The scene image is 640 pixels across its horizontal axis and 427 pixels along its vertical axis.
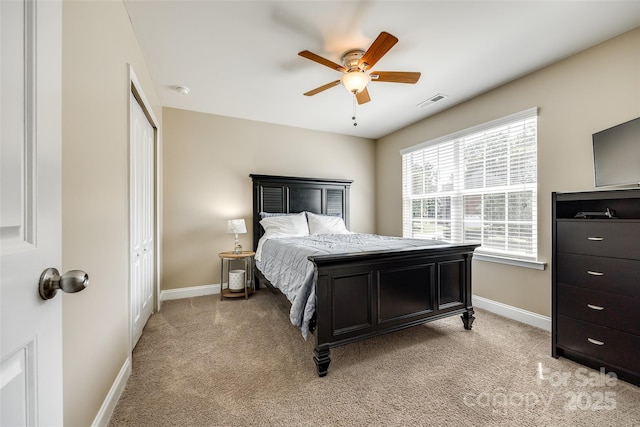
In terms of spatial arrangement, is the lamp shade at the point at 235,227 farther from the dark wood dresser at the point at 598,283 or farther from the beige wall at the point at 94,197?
the dark wood dresser at the point at 598,283

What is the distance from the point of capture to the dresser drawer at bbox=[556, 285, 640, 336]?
179 centimetres

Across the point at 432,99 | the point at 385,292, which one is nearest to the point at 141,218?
the point at 385,292

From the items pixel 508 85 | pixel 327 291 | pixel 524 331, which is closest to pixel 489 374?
pixel 524 331

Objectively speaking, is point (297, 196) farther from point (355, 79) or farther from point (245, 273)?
point (355, 79)

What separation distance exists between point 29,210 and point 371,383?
1.99 m

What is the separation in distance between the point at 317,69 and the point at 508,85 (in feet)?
7.04

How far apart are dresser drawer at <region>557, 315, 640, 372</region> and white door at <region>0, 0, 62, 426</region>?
9.70 ft

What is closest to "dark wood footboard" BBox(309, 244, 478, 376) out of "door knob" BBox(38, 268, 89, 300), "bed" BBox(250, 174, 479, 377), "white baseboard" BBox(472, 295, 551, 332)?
"bed" BBox(250, 174, 479, 377)

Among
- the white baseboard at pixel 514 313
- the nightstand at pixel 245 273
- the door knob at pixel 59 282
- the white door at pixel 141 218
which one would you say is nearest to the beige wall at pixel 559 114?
the white baseboard at pixel 514 313

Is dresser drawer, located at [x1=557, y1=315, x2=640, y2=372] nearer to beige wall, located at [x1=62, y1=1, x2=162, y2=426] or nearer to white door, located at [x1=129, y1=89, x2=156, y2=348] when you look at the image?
beige wall, located at [x1=62, y1=1, x2=162, y2=426]

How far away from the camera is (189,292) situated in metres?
3.71

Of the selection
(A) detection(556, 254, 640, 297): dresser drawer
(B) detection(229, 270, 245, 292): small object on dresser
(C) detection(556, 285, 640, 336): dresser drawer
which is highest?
(A) detection(556, 254, 640, 297): dresser drawer

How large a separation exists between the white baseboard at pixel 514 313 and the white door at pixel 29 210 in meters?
3.53

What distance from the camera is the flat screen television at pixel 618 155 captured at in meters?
1.89
